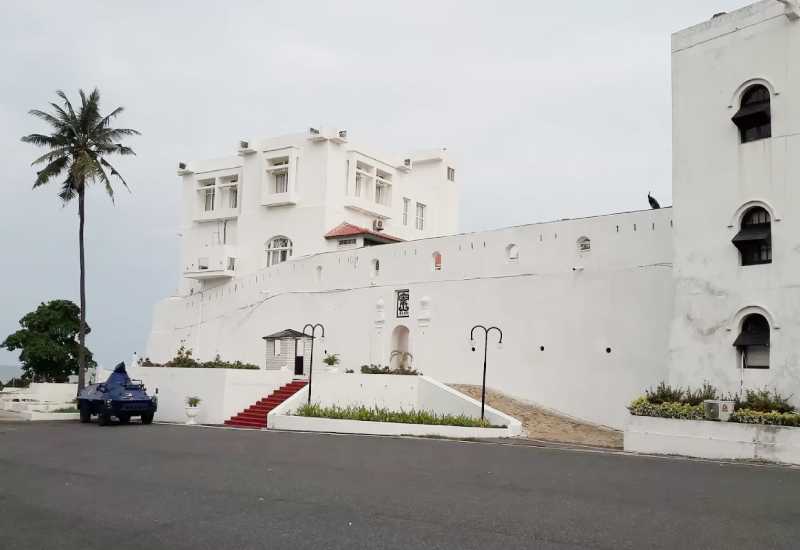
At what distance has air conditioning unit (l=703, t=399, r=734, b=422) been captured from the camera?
14.1 m

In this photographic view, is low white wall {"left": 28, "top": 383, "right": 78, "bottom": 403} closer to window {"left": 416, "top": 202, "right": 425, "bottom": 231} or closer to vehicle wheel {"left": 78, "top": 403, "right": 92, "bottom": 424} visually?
vehicle wheel {"left": 78, "top": 403, "right": 92, "bottom": 424}

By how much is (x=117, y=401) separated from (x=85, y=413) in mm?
2218

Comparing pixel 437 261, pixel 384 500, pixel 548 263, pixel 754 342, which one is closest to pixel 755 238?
pixel 754 342

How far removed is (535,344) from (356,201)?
1463 centimetres

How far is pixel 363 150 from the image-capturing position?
118ft

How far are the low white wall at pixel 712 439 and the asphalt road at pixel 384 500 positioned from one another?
91cm

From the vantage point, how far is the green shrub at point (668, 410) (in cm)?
1463

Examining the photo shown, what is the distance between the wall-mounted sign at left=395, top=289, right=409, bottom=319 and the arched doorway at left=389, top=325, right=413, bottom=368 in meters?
0.51

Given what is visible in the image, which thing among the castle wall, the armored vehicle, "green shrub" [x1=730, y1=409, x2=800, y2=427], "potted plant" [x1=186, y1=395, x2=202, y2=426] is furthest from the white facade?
"green shrub" [x1=730, y1=409, x2=800, y2=427]

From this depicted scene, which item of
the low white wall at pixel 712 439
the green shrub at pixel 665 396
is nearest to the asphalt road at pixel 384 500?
the low white wall at pixel 712 439

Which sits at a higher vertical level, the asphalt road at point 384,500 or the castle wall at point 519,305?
the castle wall at point 519,305

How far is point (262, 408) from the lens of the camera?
2317 cm

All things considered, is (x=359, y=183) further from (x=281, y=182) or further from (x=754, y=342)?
(x=754, y=342)

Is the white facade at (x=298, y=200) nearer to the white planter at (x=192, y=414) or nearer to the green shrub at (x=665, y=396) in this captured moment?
the white planter at (x=192, y=414)
